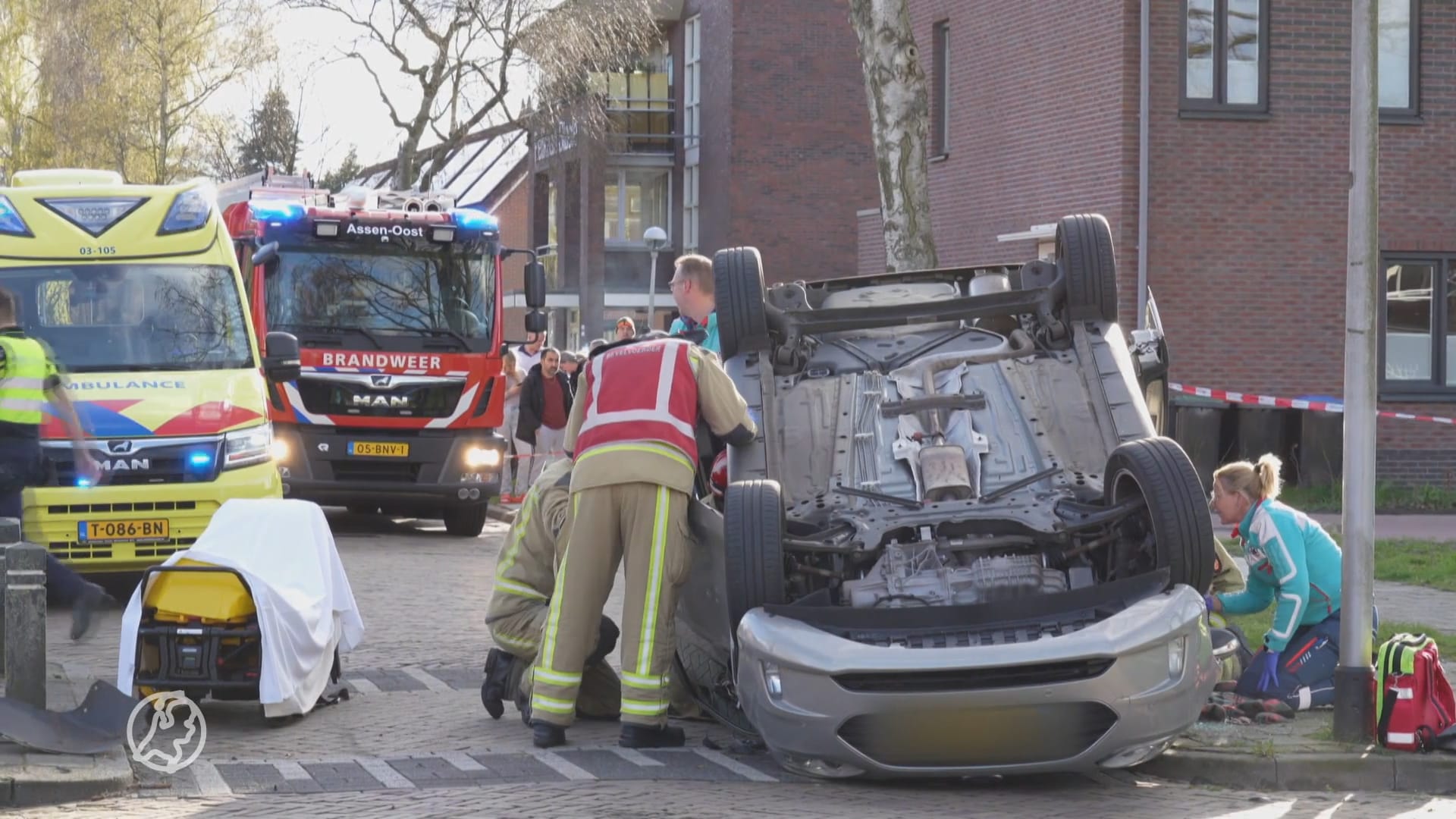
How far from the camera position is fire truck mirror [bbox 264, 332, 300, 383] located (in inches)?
489

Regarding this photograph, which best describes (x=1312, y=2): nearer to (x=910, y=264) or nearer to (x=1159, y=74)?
(x=1159, y=74)

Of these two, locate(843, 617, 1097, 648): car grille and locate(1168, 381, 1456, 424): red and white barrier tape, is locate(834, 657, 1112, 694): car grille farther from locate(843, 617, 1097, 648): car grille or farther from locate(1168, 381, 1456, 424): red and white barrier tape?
locate(1168, 381, 1456, 424): red and white barrier tape

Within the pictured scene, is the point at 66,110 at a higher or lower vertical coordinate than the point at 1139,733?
higher

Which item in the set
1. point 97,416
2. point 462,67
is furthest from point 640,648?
point 462,67

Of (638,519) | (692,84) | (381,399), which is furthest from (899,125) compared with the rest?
(692,84)

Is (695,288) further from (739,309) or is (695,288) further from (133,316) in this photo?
(133,316)

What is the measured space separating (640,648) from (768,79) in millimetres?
34989

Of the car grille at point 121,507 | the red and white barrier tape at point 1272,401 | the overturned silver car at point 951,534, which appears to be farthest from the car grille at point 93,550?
the red and white barrier tape at point 1272,401

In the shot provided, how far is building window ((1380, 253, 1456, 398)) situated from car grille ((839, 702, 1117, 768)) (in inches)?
648

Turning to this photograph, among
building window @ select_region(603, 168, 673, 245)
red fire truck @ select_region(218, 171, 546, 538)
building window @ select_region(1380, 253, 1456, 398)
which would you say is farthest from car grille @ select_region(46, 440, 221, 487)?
building window @ select_region(603, 168, 673, 245)

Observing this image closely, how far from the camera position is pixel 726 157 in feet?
138

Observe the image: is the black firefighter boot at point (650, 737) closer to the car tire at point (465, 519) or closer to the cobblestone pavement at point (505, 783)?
the cobblestone pavement at point (505, 783)

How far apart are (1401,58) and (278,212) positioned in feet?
42.1

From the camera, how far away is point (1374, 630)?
319 inches
